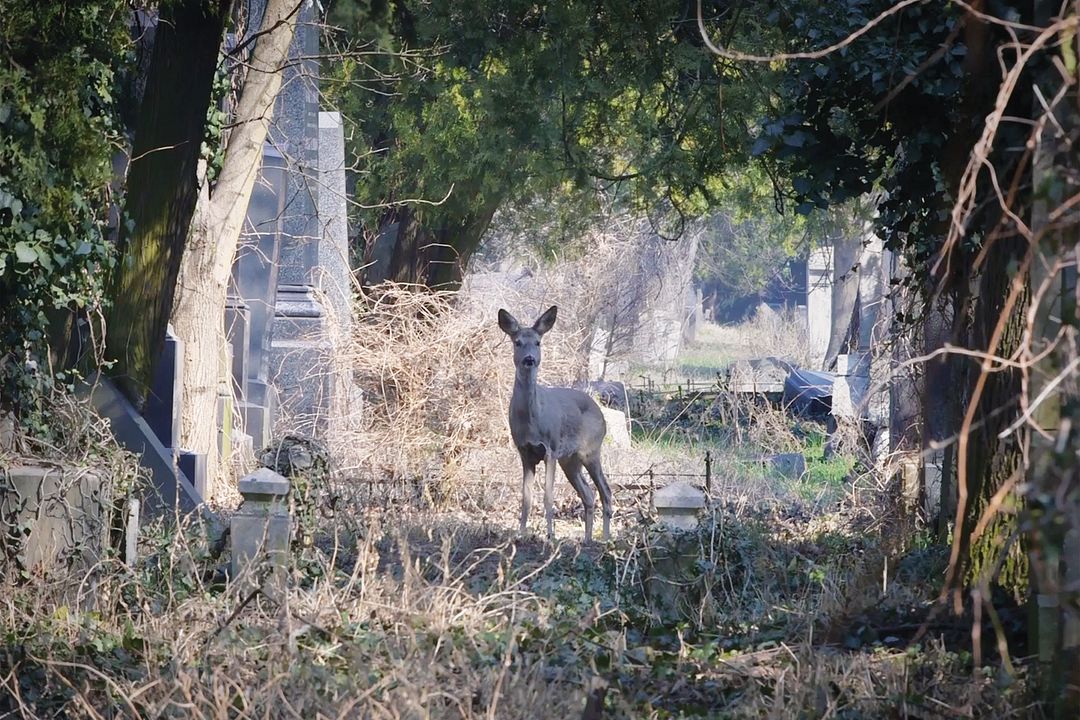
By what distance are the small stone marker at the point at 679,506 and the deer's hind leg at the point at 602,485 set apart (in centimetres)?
345

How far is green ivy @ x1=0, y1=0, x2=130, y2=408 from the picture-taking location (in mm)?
7965

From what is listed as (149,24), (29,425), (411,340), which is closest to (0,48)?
(29,425)

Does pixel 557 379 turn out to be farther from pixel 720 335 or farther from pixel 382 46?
pixel 720 335

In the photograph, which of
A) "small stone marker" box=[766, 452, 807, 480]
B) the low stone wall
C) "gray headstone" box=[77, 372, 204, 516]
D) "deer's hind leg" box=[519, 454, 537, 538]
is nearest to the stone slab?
the low stone wall

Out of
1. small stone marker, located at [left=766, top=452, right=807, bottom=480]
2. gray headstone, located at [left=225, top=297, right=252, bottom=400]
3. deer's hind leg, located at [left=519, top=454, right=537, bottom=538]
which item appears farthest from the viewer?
small stone marker, located at [left=766, top=452, right=807, bottom=480]

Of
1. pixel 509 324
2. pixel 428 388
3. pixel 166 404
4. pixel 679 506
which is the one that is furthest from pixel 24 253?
pixel 428 388

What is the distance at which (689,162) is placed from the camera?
45.3 ft

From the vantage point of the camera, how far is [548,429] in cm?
1290

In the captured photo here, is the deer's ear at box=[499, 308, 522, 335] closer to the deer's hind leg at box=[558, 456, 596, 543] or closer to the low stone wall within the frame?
the deer's hind leg at box=[558, 456, 596, 543]

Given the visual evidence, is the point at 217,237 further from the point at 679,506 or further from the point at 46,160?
the point at 679,506

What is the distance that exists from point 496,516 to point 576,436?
3.95 feet

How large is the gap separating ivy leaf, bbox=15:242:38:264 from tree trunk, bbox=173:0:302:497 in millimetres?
5911

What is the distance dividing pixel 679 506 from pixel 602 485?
4.33 m

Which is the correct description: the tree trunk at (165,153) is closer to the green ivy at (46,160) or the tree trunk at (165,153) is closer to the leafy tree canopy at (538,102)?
the leafy tree canopy at (538,102)
